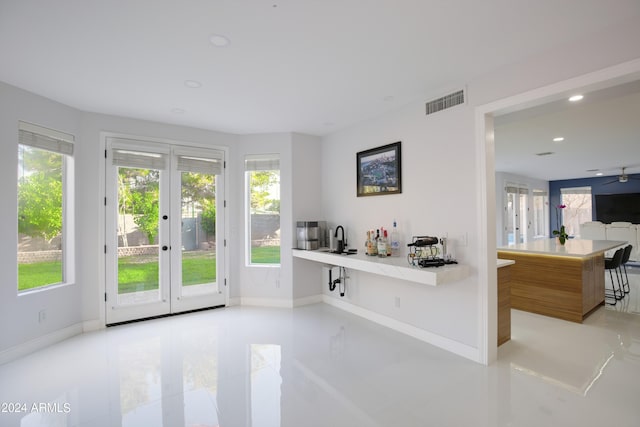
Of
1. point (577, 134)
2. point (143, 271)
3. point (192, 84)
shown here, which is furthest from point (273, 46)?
point (577, 134)

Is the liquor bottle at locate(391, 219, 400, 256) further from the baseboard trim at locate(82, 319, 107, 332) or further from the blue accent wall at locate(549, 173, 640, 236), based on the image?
the blue accent wall at locate(549, 173, 640, 236)

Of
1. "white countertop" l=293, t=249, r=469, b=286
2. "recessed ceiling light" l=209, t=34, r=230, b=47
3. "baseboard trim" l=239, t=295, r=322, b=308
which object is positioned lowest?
"baseboard trim" l=239, t=295, r=322, b=308

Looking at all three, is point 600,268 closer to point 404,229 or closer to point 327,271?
point 404,229

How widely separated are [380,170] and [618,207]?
922cm

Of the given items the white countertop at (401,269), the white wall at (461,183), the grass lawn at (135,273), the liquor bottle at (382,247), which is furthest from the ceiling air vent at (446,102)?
the grass lawn at (135,273)

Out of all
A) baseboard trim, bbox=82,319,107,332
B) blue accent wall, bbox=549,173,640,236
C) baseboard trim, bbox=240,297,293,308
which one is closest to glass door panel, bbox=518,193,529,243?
blue accent wall, bbox=549,173,640,236

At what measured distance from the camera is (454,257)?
117 inches

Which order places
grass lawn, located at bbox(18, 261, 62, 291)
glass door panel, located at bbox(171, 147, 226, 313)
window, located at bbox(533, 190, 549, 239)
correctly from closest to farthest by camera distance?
grass lawn, located at bbox(18, 261, 62, 291) < glass door panel, located at bbox(171, 147, 226, 313) < window, located at bbox(533, 190, 549, 239)

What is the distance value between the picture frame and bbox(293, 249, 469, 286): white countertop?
0.86 m

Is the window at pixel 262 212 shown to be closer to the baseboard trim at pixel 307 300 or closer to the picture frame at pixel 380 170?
the baseboard trim at pixel 307 300

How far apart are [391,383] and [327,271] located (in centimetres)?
241

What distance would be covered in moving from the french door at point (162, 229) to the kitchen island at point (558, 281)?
4.37m

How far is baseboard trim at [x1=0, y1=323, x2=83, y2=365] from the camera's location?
2832 mm

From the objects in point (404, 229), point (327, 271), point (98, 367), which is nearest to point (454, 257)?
point (404, 229)
